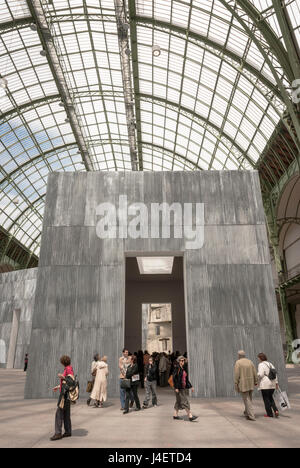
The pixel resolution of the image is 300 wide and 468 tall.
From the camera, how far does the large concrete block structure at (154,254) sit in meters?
11.9

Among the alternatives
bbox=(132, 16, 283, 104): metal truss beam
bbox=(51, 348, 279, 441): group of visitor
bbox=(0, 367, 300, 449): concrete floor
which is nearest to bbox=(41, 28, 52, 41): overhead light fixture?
bbox=(132, 16, 283, 104): metal truss beam

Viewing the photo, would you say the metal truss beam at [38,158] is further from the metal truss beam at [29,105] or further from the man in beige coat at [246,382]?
the man in beige coat at [246,382]

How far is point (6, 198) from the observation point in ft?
146

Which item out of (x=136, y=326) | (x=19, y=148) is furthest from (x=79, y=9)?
(x=136, y=326)

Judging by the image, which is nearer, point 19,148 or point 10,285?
point 10,285

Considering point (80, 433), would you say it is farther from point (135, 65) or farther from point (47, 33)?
point (135, 65)

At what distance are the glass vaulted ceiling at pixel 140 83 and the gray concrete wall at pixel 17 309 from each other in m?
15.4

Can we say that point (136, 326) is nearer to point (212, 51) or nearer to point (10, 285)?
point (10, 285)

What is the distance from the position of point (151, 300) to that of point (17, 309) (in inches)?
681

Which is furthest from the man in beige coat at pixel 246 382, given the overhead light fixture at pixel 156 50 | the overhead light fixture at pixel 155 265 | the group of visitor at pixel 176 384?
the overhead light fixture at pixel 156 50

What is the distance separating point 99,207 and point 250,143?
2154cm

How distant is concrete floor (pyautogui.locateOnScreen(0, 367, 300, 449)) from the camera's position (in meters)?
5.80

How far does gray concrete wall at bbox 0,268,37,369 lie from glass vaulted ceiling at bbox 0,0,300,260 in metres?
15.4

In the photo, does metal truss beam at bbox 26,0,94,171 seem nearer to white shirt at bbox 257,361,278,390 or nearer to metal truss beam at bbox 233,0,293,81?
metal truss beam at bbox 233,0,293,81
